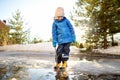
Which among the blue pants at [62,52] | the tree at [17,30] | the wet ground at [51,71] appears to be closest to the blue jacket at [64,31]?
the blue pants at [62,52]

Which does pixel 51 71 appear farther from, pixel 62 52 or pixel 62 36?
pixel 62 36

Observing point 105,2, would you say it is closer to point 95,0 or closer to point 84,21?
point 95,0

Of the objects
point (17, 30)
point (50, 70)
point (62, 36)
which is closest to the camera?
point (50, 70)

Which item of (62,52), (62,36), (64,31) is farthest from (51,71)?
(64,31)

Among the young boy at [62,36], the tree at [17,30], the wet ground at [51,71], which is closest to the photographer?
the wet ground at [51,71]

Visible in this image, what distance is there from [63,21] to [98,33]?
10.7m

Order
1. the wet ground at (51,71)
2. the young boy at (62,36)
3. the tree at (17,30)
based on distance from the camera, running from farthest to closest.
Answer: the tree at (17,30), the young boy at (62,36), the wet ground at (51,71)

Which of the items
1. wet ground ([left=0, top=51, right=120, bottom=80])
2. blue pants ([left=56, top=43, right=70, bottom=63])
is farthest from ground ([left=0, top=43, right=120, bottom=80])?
blue pants ([left=56, top=43, right=70, bottom=63])

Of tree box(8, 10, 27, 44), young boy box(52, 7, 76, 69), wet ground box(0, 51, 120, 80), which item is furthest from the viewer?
tree box(8, 10, 27, 44)

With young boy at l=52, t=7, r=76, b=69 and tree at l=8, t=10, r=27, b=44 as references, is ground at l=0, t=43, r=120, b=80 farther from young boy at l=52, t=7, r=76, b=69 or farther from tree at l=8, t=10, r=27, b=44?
tree at l=8, t=10, r=27, b=44

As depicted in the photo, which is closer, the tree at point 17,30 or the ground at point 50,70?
the ground at point 50,70

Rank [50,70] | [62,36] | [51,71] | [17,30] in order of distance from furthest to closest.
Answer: [17,30] → [62,36] → [50,70] → [51,71]

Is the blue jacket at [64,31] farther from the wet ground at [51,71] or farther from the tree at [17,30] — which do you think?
the tree at [17,30]

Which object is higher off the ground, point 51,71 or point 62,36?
point 62,36
